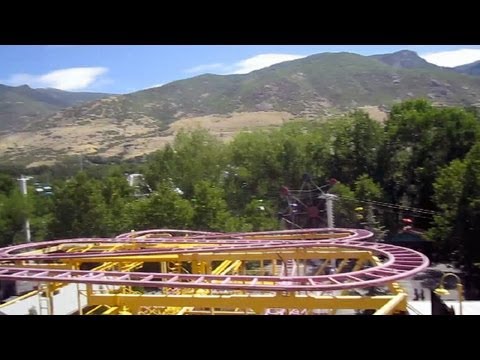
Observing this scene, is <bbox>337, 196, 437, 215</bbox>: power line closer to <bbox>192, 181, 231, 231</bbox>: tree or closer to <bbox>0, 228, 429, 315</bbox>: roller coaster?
<bbox>0, 228, 429, 315</bbox>: roller coaster

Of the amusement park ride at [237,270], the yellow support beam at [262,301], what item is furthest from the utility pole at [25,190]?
the yellow support beam at [262,301]

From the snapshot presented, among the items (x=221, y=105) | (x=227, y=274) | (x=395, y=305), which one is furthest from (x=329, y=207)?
(x=395, y=305)

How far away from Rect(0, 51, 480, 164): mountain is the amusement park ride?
119 cm

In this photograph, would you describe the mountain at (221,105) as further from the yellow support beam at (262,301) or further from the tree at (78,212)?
the yellow support beam at (262,301)

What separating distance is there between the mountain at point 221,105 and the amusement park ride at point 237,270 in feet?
3.91

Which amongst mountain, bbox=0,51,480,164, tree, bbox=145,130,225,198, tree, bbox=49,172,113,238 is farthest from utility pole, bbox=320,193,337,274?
tree, bbox=49,172,113,238

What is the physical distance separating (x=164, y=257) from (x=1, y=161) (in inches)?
107

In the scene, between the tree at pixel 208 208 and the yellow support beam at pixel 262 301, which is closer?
the yellow support beam at pixel 262 301

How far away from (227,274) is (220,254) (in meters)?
0.18

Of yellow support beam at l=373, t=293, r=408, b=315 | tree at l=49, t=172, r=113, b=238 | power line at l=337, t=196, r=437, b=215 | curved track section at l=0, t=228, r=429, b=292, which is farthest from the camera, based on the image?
tree at l=49, t=172, r=113, b=238

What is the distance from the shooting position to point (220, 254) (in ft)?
14.3

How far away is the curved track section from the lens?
319cm

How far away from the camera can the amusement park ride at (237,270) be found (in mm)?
3250
